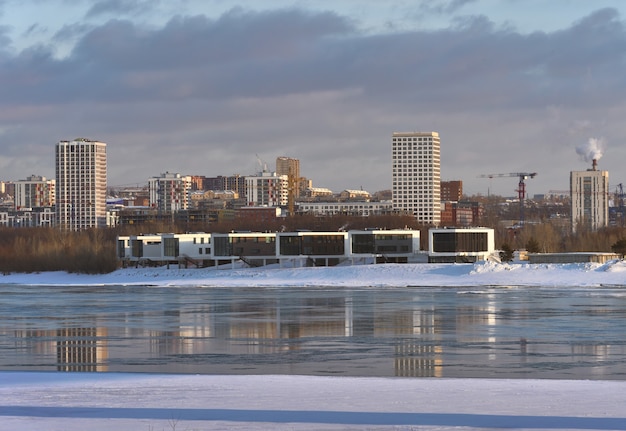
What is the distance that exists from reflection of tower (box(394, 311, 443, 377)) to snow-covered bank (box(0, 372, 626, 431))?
198 cm

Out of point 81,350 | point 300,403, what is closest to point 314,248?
point 81,350

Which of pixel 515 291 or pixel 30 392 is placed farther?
pixel 515 291

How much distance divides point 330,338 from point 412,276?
217 ft

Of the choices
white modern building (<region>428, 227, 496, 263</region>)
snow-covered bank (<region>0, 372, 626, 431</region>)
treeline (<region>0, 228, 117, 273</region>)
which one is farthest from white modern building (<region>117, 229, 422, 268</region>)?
snow-covered bank (<region>0, 372, 626, 431</region>)

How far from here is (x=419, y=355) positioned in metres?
30.2

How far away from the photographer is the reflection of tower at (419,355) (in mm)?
26125

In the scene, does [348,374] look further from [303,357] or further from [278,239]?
[278,239]

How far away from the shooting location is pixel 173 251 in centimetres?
13962

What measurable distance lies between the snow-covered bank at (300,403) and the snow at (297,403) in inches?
0.7

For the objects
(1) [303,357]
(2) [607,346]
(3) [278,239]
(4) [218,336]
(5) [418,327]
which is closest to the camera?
(1) [303,357]

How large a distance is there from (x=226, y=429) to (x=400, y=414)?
3303mm

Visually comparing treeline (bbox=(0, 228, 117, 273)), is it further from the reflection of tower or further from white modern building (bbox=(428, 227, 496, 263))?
the reflection of tower

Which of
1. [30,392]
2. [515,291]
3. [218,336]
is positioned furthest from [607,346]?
[515,291]

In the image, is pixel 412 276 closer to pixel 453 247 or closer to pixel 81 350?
pixel 453 247
